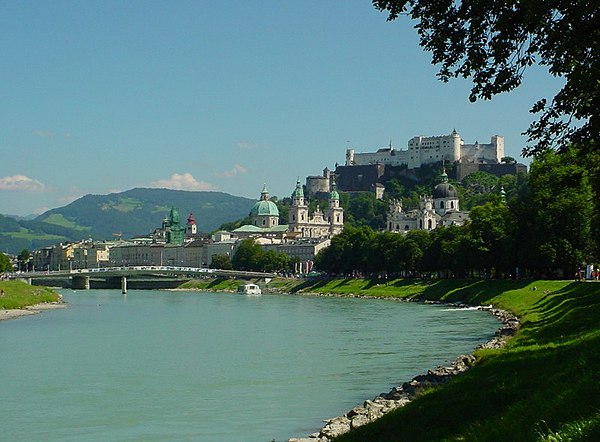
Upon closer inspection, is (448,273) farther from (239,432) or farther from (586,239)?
(239,432)

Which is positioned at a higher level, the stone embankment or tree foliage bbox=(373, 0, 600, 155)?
tree foliage bbox=(373, 0, 600, 155)

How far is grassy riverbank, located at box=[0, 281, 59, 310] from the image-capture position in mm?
57500

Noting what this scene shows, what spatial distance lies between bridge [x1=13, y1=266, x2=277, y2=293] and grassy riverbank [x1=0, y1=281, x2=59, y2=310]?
20.6 metres

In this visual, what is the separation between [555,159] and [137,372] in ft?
84.0

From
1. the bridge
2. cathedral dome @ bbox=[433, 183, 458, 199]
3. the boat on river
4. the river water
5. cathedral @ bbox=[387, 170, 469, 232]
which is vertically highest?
cathedral dome @ bbox=[433, 183, 458, 199]

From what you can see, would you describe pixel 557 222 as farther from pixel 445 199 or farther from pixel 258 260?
pixel 445 199

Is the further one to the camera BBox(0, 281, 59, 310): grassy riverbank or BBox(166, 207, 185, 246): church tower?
BBox(166, 207, 185, 246): church tower

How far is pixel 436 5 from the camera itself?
45.4ft

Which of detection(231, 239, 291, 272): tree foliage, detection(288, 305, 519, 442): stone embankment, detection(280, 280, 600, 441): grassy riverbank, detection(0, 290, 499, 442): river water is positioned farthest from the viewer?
detection(231, 239, 291, 272): tree foliage

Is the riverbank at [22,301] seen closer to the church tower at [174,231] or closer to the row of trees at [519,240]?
the row of trees at [519,240]

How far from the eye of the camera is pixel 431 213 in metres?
126

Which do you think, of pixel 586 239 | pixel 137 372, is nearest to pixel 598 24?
pixel 137 372

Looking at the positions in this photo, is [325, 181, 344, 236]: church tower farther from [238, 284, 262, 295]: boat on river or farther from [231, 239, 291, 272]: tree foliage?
[238, 284, 262, 295]: boat on river

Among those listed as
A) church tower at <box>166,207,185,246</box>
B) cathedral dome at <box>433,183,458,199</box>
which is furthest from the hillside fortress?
church tower at <box>166,207,185,246</box>
